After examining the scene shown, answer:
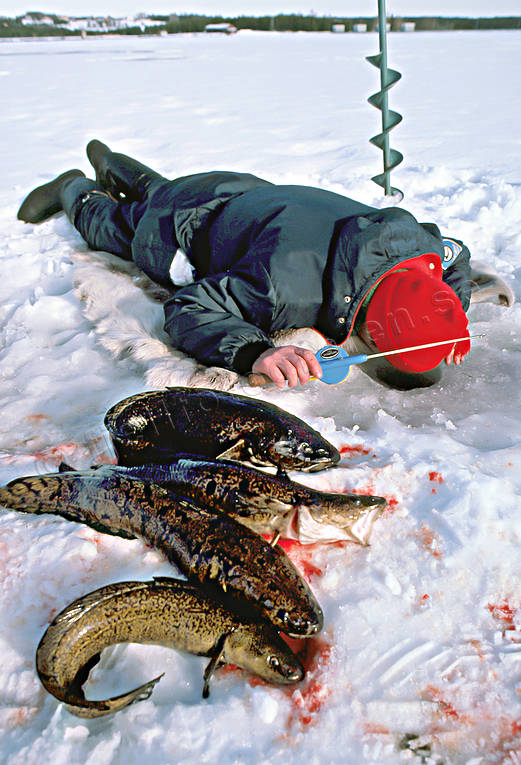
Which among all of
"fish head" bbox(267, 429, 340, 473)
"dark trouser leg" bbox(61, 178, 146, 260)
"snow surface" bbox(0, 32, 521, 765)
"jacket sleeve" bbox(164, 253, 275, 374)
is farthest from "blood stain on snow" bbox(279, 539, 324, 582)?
"dark trouser leg" bbox(61, 178, 146, 260)

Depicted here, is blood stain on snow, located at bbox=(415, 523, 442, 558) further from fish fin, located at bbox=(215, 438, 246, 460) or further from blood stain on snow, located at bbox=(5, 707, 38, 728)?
blood stain on snow, located at bbox=(5, 707, 38, 728)

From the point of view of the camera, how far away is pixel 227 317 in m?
2.31

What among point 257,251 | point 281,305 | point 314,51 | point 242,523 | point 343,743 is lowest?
point 343,743

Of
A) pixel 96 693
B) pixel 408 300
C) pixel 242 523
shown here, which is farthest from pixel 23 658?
pixel 408 300

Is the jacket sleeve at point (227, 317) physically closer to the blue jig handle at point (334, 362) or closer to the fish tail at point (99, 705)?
the blue jig handle at point (334, 362)

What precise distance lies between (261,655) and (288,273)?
5.06ft

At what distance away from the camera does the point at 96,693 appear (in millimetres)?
1230

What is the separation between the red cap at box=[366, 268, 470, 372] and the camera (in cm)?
212

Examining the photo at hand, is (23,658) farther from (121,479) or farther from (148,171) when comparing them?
(148,171)

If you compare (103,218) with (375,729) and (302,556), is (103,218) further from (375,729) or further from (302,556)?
(375,729)

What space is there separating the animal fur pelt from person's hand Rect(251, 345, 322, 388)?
6.2 inches

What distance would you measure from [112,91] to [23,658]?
1009 centimetres

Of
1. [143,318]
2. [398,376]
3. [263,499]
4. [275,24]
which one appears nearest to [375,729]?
[263,499]

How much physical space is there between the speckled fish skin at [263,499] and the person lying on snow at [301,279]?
2.05 feet
